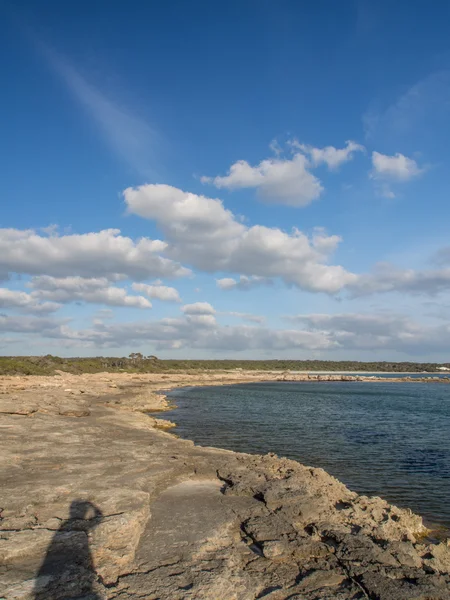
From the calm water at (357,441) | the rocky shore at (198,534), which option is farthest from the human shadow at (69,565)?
the calm water at (357,441)

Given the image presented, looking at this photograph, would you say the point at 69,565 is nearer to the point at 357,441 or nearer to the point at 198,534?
the point at 198,534

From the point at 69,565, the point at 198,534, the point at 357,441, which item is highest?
the point at 69,565

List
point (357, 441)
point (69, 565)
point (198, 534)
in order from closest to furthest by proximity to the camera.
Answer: point (69, 565) < point (198, 534) < point (357, 441)

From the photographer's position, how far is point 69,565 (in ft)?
27.9

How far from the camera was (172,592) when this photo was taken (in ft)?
25.5

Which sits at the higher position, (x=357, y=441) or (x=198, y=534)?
(x=198, y=534)

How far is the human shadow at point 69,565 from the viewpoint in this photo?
752 cm

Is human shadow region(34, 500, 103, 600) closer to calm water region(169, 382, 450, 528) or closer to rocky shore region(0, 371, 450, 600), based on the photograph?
rocky shore region(0, 371, 450, 600)

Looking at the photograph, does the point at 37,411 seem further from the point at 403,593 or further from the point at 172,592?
the point at 403,593

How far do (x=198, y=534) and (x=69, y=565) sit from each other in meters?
3.37

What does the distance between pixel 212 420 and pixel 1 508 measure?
2873 centimetres

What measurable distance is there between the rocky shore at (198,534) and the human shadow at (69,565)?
1.1 inches

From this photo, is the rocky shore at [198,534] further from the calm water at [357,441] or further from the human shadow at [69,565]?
the calm water at [357,441]

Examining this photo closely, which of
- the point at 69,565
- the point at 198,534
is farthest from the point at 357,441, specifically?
the point at 69,565
